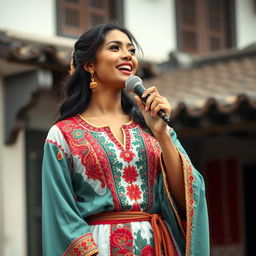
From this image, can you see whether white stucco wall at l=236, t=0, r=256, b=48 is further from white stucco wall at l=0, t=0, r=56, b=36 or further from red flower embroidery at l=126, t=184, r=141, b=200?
red flower embroidery at l=126, t=184, r=141, b=200

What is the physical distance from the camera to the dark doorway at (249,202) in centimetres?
1024

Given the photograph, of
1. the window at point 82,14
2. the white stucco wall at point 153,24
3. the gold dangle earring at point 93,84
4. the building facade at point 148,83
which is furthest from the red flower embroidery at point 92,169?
the white stucco wall at point 153,24

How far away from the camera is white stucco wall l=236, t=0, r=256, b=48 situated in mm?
10789

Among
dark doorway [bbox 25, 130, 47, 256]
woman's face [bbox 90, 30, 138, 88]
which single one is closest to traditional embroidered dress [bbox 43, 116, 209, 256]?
woman's face [bbox 90, 30, 138, 88]

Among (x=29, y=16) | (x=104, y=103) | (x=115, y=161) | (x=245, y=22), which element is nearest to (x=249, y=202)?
(x=245, y=22)

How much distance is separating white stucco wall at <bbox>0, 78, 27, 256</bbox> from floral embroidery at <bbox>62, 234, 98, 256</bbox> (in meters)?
4.38

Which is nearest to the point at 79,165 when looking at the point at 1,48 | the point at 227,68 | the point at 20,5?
the point at 1,48

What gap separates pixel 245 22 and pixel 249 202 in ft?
8.32

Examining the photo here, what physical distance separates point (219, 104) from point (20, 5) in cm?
228

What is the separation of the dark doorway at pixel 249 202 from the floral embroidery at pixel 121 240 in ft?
23.5

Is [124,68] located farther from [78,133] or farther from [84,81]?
[78,133]

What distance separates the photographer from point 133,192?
3238mm

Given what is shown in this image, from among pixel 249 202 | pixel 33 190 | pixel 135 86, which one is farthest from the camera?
pixel 249 202

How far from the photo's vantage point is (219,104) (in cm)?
707
